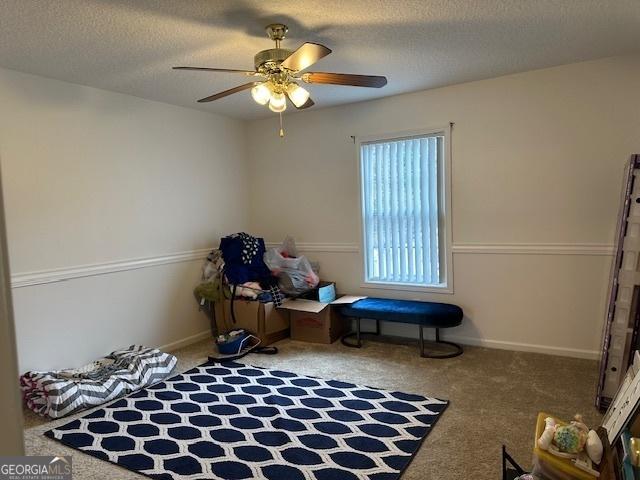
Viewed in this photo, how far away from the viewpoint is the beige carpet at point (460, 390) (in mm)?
2244

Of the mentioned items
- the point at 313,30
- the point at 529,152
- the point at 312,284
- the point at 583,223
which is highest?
the point at 313,30

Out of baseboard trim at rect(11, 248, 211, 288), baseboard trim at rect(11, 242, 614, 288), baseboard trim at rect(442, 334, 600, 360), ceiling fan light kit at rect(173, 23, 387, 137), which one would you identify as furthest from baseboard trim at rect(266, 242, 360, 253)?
ceiling fan light kit at rect(173, 23, 387, 137)

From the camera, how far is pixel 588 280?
11.4 feet

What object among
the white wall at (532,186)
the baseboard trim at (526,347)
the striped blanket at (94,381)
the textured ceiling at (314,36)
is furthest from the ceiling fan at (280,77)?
the baseboard trim at (526,347)

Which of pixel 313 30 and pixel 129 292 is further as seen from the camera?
pixel 129 292

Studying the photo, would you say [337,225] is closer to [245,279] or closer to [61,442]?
[245,279]

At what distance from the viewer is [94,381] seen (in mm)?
3109

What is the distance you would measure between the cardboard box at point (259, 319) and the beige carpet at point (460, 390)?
6.8 inches

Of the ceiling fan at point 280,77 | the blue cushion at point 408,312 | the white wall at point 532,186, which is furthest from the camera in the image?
the blue cushion at point 408,312

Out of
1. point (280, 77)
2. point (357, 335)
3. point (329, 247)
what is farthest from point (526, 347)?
point (280, 77)

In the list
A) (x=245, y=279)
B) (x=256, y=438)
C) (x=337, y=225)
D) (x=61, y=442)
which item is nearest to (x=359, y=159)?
(x=337, y=225)

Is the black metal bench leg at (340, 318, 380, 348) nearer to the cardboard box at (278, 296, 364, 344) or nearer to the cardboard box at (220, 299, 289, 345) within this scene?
the cardboard box at (278, 296, 364, 344)

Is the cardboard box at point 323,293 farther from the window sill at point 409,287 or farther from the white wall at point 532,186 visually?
the white wall at point 532,186

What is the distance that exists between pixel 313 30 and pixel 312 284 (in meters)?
2.49
